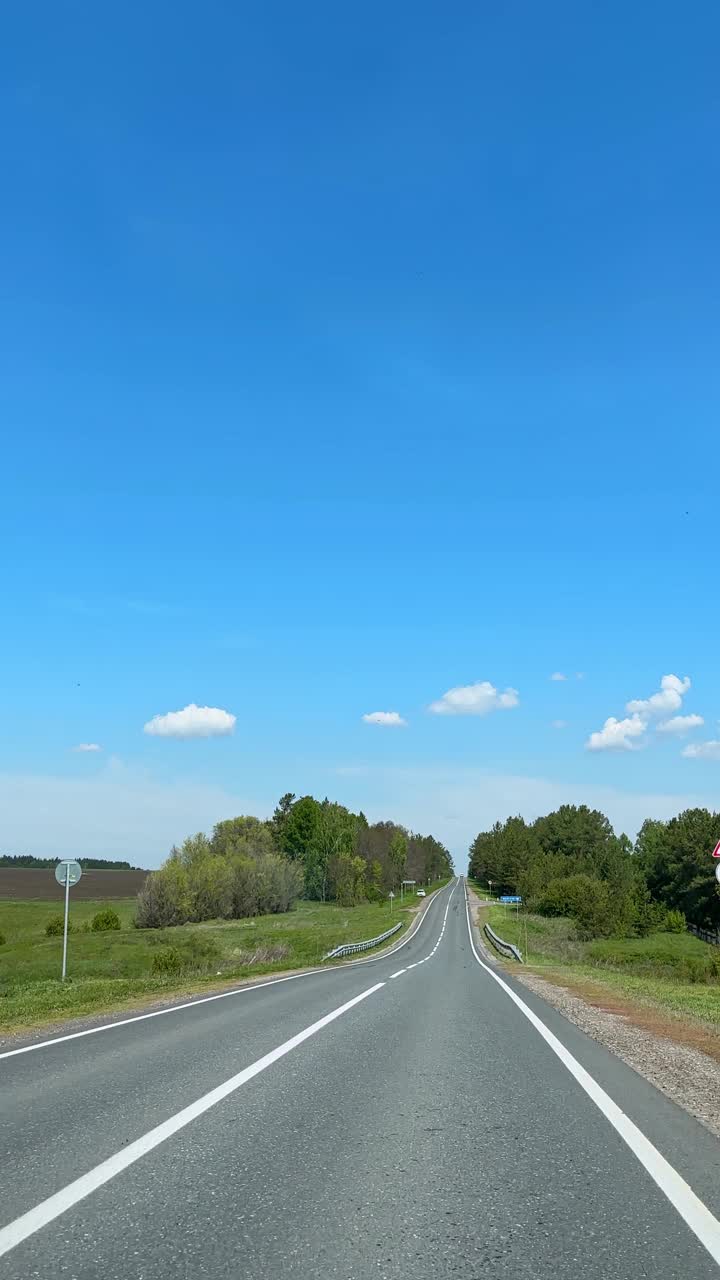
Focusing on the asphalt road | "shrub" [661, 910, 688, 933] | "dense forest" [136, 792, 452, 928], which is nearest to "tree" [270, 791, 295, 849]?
"dense forest" [136, 792, 452, 928]

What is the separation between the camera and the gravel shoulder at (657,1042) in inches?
353

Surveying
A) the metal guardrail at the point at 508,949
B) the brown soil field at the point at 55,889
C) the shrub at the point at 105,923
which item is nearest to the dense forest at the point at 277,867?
the shrub at the point at 105,923

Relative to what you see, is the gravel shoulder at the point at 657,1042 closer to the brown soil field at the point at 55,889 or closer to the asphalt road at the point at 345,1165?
the asphalt road at the point at 345,1165

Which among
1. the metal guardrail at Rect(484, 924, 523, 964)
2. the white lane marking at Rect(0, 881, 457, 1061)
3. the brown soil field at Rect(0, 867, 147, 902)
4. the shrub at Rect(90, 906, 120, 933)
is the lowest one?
the metal guardrail at Rect(484, 924, 523, 964)

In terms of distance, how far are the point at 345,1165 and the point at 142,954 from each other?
4721cm

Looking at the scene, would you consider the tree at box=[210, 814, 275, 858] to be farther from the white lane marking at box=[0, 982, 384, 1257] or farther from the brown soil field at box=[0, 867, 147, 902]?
the white lane marking at box=[0, 982, 384, 1257]

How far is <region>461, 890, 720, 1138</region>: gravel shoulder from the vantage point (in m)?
8.98

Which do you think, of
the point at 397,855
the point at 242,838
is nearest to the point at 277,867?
the point at 242,838

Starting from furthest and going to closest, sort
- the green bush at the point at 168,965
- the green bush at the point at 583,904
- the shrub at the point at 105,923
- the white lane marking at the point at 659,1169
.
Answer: the green bush at the point at 583,904 < the shrub at the point at 105,923 < the green bush at the point at 168,965 < the white lane marking at the point at 659,1169

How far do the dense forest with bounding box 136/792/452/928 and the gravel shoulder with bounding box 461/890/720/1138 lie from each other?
73635 millimetres

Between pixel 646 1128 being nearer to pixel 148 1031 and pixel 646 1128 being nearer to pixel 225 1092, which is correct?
pixel 225 1092

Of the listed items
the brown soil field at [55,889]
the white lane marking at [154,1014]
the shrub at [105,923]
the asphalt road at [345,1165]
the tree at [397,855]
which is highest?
the tree at [397,855]

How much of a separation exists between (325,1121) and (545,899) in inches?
4206

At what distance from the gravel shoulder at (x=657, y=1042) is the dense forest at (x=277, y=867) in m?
73.6
